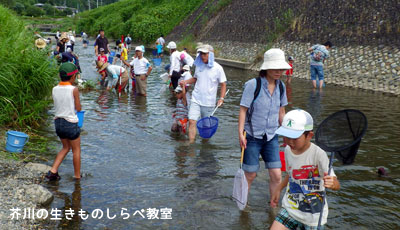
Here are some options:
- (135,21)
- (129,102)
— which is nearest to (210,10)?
(135,21)

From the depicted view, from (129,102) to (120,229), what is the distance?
30.2 feet

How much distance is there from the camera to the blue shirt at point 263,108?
500 centimetres

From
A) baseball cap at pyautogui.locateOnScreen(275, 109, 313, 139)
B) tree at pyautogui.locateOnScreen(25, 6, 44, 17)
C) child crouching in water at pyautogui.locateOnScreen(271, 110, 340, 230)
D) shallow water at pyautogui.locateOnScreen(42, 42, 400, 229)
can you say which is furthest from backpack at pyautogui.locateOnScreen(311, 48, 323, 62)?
tree at pyautogui.locateOnScreen(25, 6, 44, 17)

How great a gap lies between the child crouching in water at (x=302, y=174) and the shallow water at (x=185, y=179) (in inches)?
60.3

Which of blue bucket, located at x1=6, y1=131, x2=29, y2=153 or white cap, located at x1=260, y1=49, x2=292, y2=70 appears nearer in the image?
white cap, located at x1=260, y1=49, x2=292, y2=70

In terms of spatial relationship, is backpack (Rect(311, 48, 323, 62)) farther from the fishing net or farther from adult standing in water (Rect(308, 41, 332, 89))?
the fishing net

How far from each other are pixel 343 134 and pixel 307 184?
556 millimetres

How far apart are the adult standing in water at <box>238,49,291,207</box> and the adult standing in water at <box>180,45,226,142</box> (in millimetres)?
2709

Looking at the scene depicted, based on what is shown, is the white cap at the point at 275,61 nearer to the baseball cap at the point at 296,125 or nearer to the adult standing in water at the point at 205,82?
the baseball cap at the point at 296,125

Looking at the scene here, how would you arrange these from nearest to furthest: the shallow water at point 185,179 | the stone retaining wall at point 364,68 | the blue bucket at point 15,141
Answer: the shallow water at point 185,179
the blue bucket at point 15,141
the stone retaining wall at point 364,68

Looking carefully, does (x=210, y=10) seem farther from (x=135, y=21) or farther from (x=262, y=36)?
(x=135, y=21)

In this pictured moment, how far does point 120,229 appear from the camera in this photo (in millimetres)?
4996

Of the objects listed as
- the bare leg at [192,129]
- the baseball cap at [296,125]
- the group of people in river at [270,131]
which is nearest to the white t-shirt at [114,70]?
the group of people in river at [270,131]

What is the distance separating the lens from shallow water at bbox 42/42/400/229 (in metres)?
5.39
